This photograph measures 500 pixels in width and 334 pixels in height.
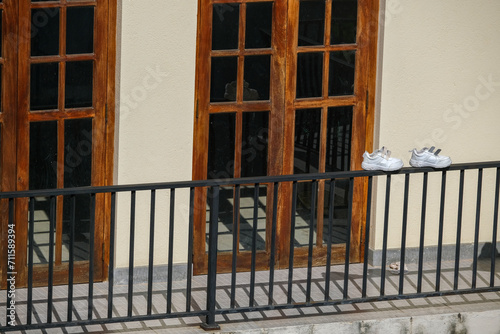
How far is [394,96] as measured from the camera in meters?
8.66

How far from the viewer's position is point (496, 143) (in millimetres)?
9023

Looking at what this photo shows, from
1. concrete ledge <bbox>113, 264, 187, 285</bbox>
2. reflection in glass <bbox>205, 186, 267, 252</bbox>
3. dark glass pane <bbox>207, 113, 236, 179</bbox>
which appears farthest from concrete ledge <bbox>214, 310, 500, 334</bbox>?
dark glass pane <bbox>207, 113, 236, 179</bbox>

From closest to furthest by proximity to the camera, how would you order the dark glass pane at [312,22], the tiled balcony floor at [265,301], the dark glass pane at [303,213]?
the tiled balcony floor at [265,301]
the dark glass pane at [312,22]
the dark glass pane at [303,213]

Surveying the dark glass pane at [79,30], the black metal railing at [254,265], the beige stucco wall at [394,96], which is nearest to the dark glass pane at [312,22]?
the beige stucco wall at [394,96]

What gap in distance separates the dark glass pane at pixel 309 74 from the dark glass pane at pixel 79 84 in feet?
5.51

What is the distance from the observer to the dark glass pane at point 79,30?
311 inches

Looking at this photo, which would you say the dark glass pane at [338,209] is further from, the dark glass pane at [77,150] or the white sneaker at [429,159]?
the dark glass pane at [77,150]

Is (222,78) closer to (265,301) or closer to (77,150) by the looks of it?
(77,150)

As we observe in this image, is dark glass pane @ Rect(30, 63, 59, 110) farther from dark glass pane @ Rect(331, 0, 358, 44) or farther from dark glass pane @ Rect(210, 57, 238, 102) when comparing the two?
dark glass pane @ Rect(331, 0, 358, 44)

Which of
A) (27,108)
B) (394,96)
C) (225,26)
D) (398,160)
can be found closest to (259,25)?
(225,26)

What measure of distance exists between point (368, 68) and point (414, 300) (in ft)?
6.42

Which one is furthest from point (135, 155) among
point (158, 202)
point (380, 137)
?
point (380, 137)

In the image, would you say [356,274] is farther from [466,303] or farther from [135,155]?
[135,155]

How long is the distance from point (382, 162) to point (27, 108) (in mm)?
2646
